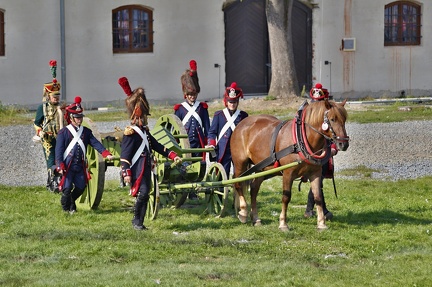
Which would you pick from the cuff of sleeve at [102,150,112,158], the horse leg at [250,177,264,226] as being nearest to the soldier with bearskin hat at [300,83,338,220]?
the horse leg at [250,177,264,226]

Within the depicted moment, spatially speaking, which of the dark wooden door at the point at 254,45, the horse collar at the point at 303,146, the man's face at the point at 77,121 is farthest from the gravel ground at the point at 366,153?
the dark wooden door at the point at 254,45

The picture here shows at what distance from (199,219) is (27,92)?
548 inches

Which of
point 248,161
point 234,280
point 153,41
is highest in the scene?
point 153,41

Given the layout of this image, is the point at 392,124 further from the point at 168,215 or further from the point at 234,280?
the point at 234,280

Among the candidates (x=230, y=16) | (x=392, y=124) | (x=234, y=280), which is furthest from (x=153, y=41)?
(x=234, y=280)

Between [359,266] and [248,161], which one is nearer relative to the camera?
[359,266]

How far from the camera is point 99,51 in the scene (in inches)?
1070

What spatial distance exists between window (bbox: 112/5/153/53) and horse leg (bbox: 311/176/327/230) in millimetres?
15113

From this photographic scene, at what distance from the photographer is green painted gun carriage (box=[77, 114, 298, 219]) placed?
43.9 ft

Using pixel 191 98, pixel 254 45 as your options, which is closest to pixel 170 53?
pixel 254 45

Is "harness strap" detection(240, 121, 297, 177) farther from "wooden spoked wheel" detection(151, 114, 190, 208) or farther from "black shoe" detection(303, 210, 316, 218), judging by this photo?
"wooden spoked wheel" detection(151, 114, 190, 208)

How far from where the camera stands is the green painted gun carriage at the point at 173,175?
43.9 ft

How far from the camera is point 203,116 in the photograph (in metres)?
14.9

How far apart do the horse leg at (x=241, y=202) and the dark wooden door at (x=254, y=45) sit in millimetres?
14351
